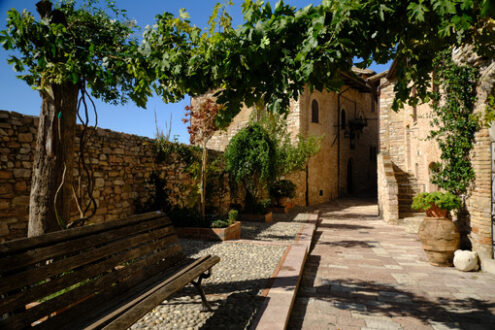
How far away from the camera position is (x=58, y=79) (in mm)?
2531

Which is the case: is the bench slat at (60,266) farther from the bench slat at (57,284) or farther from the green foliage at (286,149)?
the green foliage at (286,149)

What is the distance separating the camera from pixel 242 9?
7.83 ft

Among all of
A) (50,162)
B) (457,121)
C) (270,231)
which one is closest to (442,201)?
(457,121)

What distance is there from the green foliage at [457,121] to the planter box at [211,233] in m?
4.41

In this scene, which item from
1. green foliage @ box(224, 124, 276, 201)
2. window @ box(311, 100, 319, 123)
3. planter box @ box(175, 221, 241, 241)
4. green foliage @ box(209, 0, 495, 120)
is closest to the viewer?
green foliage @ box(209, 0, 495, 120)

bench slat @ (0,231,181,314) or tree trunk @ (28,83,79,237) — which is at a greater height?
tree trunk @ (28,83,79,237)

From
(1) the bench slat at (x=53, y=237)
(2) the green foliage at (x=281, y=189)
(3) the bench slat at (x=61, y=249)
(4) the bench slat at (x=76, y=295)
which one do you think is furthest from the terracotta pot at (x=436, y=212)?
(2) the green foliage at (x=281, y=189)

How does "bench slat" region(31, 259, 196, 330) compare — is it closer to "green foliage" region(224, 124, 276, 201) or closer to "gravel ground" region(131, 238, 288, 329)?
"gravel ground" region(131, 238, 288, 329)

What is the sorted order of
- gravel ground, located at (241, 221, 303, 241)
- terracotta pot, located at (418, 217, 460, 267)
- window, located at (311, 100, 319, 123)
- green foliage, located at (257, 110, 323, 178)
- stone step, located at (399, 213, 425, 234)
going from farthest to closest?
window, located at (311, 100, 319, 123) < green foliage, located at (257, 110, 323, 178) < stone step, located at (399, 213, 425, 234) < gravel ground, located at (241, 221, 303, 241) < terracotta pot, located at (418, 217, 460, 267)

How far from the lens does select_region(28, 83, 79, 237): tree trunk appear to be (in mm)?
2779

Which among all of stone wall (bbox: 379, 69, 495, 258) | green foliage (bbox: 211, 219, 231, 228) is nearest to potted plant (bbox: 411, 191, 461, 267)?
stone wall (bbox: 379, 69, 495, 258)

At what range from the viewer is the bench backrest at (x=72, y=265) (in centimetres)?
165

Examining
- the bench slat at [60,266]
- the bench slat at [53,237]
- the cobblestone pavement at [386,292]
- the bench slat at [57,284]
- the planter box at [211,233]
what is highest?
the bench slat at [53,237]

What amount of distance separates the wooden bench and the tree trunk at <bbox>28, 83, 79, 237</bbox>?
0.64 meters
